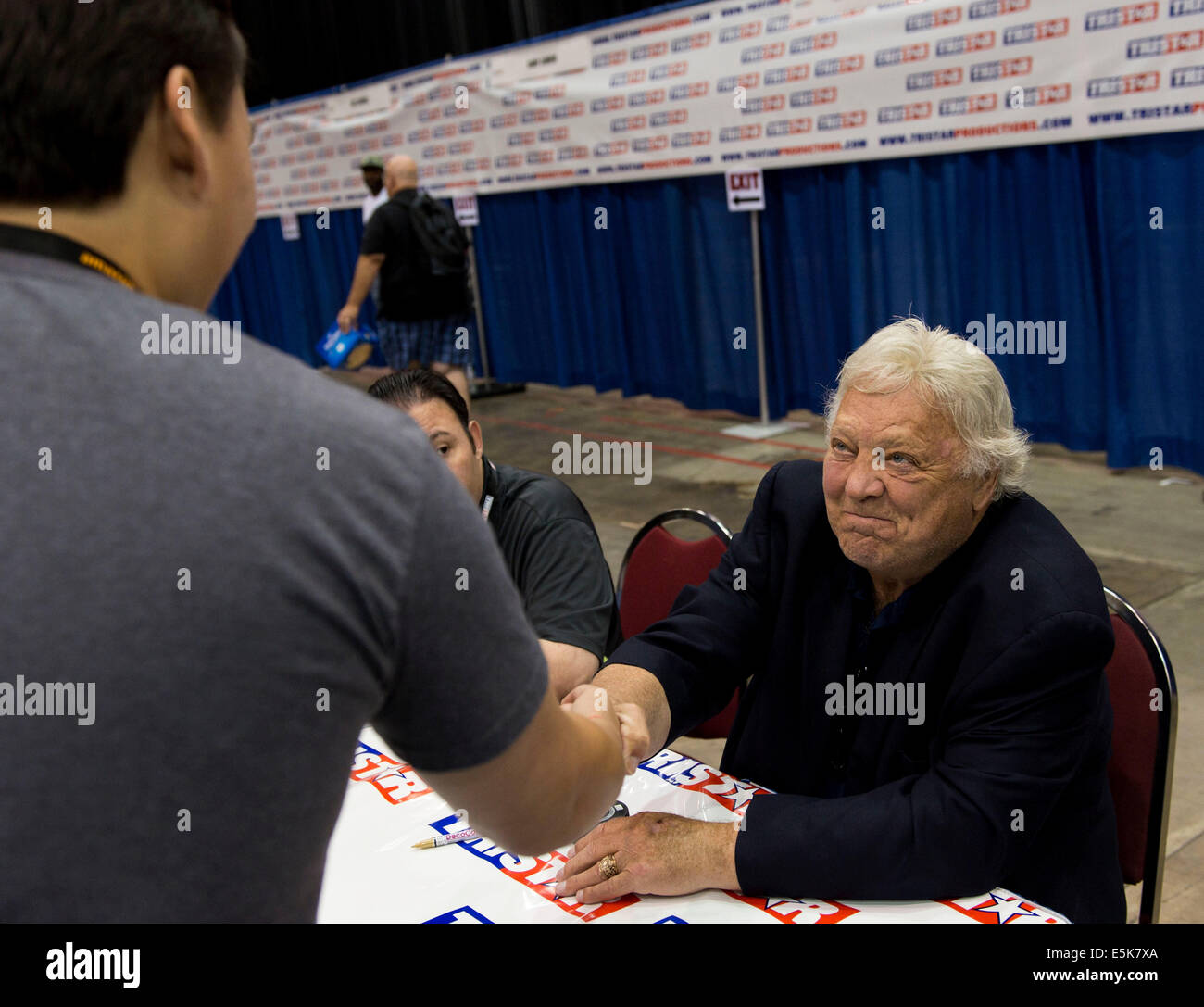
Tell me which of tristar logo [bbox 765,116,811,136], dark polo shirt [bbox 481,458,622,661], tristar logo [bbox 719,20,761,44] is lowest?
dark polo shirt [bbox 481,458,622,661]

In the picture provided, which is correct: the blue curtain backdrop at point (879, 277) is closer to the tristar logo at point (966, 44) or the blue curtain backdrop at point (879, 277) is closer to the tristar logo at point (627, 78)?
the tristar logo at point (966, 44)

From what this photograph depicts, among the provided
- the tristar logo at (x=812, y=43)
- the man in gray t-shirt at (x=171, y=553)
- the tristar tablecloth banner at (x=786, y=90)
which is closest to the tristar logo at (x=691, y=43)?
the tristar tablecloth banner at (x=786, y=90)

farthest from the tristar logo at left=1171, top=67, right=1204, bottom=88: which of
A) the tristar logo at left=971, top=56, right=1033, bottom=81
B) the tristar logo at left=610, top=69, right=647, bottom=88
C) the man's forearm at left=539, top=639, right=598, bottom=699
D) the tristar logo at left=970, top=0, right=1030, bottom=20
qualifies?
the man's forearm at left=539, top=639, right=598, bottom=699

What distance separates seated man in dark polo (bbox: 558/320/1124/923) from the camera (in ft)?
4.97

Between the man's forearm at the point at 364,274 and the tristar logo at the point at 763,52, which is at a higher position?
the tristar logo at the point at 763,52

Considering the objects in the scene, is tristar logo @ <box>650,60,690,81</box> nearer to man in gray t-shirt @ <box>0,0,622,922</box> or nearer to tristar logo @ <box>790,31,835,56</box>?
tristar logo @ <box>790,31,835,56</box>

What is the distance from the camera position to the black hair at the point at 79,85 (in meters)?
0.64

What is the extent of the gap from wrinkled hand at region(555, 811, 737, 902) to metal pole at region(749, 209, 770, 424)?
223 inches

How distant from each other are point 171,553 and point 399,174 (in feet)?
22.3

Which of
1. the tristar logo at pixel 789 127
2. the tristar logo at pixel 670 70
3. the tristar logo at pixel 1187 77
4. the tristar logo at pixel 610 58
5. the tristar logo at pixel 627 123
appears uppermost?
the tristar logo at pixel 610 58

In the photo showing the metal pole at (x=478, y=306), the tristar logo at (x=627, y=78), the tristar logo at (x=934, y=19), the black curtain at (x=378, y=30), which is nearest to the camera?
the tristar logo at (x=934, y=19)

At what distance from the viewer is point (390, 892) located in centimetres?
154

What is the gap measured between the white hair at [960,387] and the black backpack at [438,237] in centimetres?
532
